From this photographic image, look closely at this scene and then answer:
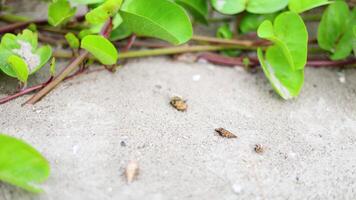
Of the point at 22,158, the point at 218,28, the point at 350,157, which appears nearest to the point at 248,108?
the point at 350,157

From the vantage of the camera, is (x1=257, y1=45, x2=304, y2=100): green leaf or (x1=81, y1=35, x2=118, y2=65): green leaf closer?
(x1=81, y1=35, x2=118, y2=65): green leaf

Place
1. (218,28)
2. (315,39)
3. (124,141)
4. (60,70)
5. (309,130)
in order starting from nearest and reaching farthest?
(124,141)
(309,130)
(60,70)
(315,39)
(218,28)

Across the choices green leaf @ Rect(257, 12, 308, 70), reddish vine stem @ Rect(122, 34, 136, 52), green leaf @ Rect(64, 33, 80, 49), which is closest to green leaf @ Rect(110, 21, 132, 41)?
reddish vine stem @ Rect(122, 34, 136, 52)

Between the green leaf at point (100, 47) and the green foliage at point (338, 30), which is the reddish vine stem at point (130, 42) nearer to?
the green leaf at point (100, 47)

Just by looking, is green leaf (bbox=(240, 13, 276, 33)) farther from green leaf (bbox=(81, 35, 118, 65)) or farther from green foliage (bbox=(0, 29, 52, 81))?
green foliage (bbox=(0, 29, 52, 81))

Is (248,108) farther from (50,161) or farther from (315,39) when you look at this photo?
(50,161)

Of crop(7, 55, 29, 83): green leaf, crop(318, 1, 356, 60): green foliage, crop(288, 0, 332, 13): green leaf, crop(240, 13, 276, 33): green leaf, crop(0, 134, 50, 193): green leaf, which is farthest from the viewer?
crop(240, 13, 276, 33): green leaf

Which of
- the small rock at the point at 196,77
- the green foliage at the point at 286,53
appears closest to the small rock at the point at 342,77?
the green foliage at the point at 286,53
